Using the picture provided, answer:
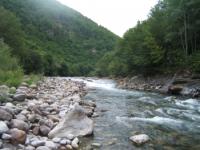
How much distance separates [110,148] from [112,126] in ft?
7.61

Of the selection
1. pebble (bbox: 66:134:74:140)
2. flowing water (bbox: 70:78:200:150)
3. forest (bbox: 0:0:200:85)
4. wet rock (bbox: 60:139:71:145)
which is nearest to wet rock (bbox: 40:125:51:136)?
pebble (bbox: 66:134:74:140)

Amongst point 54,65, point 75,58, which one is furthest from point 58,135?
point 75,58

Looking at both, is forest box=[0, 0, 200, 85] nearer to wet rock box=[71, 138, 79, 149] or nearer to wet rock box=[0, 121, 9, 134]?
wet rock box=[0, 121, 9, 134]

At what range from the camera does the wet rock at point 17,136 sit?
23.0ft

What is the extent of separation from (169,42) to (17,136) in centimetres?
3084

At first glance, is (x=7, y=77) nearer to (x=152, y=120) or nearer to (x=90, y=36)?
(x=152, y=120)

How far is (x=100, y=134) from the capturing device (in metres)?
8.80

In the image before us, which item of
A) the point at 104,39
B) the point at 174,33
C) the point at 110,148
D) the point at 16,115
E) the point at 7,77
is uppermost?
the point at 104,39

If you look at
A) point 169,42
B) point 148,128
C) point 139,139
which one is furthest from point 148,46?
point 139,139

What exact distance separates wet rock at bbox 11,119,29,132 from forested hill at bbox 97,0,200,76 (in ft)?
68.4

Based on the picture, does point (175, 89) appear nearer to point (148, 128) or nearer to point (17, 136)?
point (148, 128)

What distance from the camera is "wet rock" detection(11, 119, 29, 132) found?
7.66 metres

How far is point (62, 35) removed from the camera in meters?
137

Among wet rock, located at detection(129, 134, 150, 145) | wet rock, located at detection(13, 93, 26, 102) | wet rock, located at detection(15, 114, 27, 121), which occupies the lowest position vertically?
wet rock, located at detection(129, 134, 150, 145)
